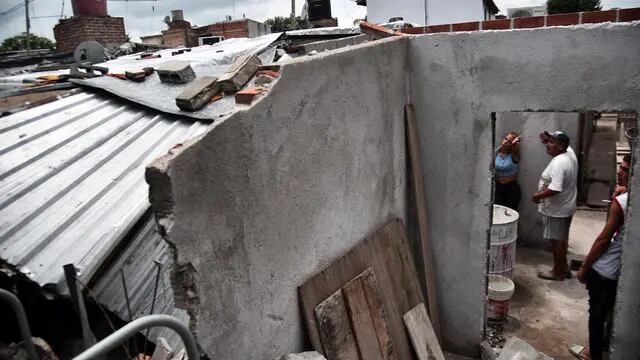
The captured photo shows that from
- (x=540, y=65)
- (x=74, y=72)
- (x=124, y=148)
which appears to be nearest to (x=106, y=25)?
(x=74, y=72)

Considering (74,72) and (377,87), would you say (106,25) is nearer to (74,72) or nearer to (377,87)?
(74,72)

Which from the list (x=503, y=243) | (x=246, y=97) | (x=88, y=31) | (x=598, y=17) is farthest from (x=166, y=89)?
(x=88, y=31)

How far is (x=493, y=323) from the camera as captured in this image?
5.09 metres

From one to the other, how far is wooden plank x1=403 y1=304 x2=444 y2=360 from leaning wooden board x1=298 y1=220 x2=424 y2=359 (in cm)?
5

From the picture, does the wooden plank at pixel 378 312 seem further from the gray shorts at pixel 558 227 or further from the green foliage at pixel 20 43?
the green foliage at pixel 20 43

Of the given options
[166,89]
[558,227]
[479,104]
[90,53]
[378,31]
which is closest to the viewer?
[479,104]

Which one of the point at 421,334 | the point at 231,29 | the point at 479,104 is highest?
the point at 231,29

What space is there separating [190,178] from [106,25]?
1216cm

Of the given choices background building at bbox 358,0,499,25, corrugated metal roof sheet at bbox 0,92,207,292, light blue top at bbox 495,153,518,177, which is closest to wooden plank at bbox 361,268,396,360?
corrugated metal roof sheet at bbox 0,92,207,292

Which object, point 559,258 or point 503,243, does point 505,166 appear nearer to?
point 559,258

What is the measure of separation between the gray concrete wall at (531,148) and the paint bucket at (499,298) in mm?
1988

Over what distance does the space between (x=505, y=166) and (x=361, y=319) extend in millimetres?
4298

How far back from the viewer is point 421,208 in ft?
13.8

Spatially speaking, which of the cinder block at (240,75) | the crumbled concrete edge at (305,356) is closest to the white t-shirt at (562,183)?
the cinder block at (240,75)
